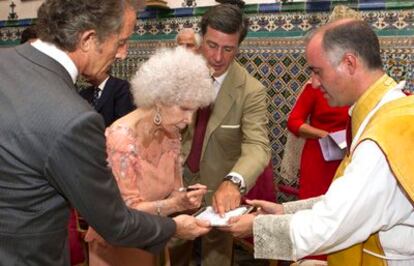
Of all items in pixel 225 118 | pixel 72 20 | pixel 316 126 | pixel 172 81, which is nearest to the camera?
pixel 72 20

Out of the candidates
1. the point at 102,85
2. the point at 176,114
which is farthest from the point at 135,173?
the point at 102,85

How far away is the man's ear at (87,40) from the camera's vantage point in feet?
4.66

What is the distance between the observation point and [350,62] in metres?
1.82

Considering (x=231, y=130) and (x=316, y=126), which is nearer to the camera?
(x=231, y=130)

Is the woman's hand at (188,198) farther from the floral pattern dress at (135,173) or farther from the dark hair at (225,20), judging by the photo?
the dark hair at (225,20)

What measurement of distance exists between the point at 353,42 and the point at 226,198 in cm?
110

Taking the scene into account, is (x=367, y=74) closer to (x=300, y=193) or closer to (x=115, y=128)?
(x=115, y=128)

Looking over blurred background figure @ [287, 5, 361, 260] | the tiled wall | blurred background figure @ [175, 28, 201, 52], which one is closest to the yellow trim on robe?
blurred background figure @ [287, 5, 361, 260]

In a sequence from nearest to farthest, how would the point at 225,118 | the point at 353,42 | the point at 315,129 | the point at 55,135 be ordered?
the point at 55,135 → the point at 353,42 → the point at 225,118 → the point at 315,129

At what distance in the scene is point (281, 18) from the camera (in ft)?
13.2

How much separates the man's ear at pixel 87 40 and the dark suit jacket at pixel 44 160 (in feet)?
0.31

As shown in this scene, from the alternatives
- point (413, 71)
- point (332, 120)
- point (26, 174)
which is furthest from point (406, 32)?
point (26, 174)

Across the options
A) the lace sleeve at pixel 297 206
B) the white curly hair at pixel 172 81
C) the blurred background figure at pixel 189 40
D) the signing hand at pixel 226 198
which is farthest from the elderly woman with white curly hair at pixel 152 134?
the blurred background figure at pixel 189 40

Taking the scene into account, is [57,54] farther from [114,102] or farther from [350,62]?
[114,102]
